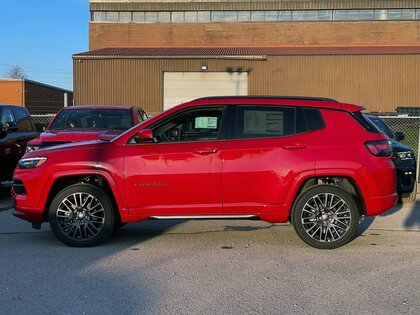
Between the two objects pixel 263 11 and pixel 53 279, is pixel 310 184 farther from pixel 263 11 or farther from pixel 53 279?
pixel 263 11

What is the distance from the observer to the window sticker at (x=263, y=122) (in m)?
6.16

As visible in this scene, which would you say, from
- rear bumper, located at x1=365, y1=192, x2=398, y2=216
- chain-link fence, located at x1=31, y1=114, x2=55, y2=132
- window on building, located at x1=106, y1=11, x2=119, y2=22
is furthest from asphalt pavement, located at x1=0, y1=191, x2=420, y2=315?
window on building, located at x1=106, y1=11, x2=119, y2=22

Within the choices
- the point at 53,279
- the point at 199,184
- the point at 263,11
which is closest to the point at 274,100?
the point at 199,184

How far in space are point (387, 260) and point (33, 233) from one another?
491 cm

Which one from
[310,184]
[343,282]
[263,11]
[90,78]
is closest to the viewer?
[343,282]

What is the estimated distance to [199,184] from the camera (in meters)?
6.07

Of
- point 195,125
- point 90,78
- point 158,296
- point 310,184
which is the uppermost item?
point 90,78

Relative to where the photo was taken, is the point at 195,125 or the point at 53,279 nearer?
the point at 53,279

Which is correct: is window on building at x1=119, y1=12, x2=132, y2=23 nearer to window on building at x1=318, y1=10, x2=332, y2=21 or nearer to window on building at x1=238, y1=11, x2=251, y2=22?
window on building at x1=238, y1=11, x2=251, y2=22

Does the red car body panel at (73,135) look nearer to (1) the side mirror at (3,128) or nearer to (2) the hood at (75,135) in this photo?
(2) the hood at (75,135)

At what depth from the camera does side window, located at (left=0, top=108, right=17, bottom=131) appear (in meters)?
10.4

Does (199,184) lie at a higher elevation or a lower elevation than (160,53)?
lower

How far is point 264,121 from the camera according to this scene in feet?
20.4

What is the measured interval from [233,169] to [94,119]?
529 centimetres
